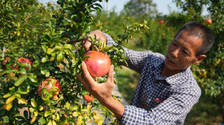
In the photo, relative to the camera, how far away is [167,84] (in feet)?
4.84

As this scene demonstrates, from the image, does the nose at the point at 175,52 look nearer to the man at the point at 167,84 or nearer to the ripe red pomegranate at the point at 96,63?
the man at the point at 167,84

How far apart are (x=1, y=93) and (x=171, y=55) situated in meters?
1.25

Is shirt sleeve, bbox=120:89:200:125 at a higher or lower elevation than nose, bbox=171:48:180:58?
lower

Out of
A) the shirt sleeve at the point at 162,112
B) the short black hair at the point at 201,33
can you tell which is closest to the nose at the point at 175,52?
the short black hair at the point at 201,33

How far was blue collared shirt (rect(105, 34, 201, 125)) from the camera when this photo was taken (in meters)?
1.15

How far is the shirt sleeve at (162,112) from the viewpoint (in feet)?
3.65

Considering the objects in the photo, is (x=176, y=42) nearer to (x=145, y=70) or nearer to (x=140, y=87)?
(x=145, y=70)

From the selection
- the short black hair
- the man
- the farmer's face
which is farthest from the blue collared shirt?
the short black hair

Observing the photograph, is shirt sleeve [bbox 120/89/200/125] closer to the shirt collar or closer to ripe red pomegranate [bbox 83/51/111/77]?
the shirt collar

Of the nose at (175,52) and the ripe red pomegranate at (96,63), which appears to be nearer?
the ripe red pomegranate at (96,63)

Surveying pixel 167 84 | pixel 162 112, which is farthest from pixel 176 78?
pixel 162 112

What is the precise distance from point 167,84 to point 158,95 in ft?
0.38

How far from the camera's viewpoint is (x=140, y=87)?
168 centimetres

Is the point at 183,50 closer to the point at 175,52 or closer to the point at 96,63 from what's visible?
the point at 175,52
